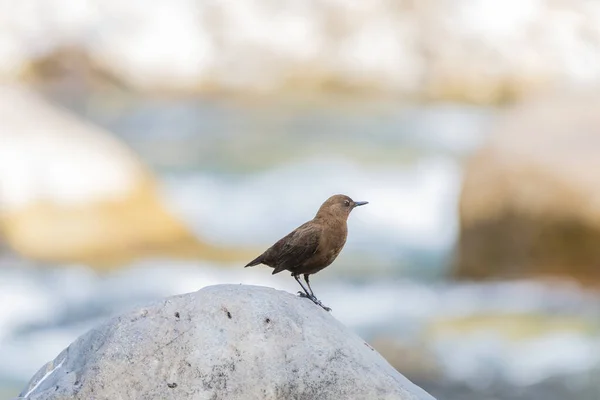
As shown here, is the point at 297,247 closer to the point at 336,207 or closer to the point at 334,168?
the point at 336,207

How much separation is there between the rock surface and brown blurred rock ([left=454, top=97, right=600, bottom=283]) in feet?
44.2

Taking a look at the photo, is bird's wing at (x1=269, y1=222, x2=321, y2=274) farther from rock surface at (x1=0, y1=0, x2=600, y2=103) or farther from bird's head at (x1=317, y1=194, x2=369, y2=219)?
rock surface at (x1=0, y1=0, x2=600, y2=103)

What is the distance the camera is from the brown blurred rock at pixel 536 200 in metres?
9.39

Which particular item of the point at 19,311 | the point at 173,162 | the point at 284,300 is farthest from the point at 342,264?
the point at 284,300

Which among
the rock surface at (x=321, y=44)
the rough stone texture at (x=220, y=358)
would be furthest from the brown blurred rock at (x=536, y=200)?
the rock surface at (x=321, y=44)

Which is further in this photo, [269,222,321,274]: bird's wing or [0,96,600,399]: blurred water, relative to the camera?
[0,96,600,399]: blurred water

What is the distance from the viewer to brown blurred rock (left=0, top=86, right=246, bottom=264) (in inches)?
424

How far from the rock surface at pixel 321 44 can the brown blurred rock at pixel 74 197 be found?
11735mm

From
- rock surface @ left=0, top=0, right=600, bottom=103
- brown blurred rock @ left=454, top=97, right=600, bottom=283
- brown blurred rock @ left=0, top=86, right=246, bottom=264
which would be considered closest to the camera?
brown blurred rock @ left=454, top=97, right=600, bottom=283

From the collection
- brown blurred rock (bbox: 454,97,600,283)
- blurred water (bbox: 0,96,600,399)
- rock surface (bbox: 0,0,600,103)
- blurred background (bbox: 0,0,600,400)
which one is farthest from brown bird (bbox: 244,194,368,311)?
rock surface (bbox: 0,0,600,103)

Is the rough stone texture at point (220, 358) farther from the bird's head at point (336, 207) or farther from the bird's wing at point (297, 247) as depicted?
→ the bird's head at point (336, 207)

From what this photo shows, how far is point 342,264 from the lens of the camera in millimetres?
12328

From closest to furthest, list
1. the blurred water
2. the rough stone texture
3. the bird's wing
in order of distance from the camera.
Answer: the rough stone texture < the bird's wing < the blurred water

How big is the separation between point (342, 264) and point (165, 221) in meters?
2.13
